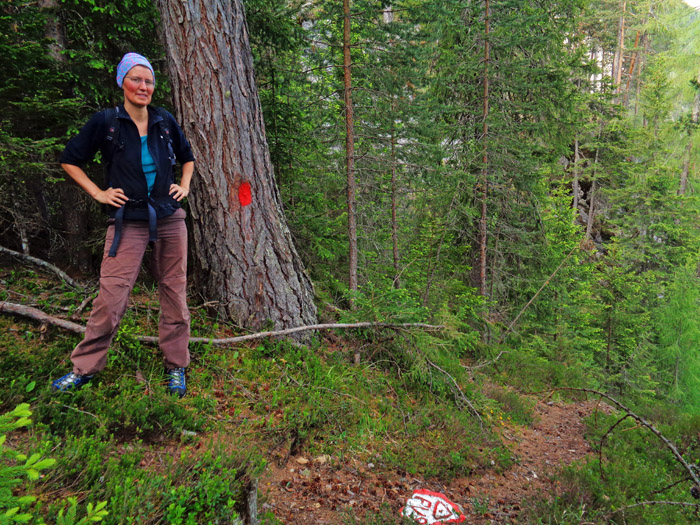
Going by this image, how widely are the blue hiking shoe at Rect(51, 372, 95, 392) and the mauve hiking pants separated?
0.06 metres

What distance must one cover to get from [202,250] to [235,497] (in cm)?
284

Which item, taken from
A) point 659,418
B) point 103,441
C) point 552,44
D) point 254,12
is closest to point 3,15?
point 254,12

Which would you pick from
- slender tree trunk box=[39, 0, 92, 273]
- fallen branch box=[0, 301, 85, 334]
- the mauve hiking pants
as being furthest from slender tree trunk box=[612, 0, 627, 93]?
fallen branch box=[0, 301, 85, 334]

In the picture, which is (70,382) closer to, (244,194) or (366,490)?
(244,194)

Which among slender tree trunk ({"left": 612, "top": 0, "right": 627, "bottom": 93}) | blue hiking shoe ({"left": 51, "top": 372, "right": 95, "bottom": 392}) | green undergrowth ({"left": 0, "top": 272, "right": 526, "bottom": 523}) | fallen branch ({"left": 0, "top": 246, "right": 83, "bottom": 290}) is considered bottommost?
green undergrowth ({"left": 0, "top": 272, "right": 526, "bottom": 523})

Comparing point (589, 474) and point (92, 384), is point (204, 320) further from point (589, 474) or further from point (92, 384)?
point (589, 474)

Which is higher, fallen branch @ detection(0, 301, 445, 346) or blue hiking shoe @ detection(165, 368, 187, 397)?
fallen branch @ detection(0, 301, 445, 346)

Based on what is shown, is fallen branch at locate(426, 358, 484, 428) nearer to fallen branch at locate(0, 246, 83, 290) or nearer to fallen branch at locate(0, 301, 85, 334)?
fallen branch at locate(0, 301, 85, 334)

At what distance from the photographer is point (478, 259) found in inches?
392

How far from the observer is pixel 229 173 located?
4.25 m

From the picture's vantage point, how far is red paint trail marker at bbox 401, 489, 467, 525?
2.95m

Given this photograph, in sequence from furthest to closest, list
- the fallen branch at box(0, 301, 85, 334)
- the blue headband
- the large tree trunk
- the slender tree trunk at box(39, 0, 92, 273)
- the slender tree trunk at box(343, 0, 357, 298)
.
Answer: the slender tree trunk at box(343, 0, 357, 298), the slender tree trunk at box(39, 0, 92, 273), the large tree trunk, the fallen branch at box(0, 301, 85, 334), the blue headband

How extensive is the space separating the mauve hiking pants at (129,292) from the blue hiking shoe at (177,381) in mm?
60

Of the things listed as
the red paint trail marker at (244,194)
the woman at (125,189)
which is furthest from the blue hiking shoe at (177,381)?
the red paint trail marker at (244,194)
